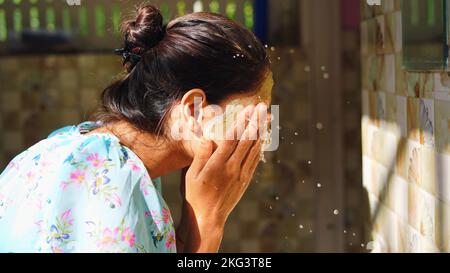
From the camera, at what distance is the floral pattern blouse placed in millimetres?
1123

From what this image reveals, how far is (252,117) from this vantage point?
1.32m

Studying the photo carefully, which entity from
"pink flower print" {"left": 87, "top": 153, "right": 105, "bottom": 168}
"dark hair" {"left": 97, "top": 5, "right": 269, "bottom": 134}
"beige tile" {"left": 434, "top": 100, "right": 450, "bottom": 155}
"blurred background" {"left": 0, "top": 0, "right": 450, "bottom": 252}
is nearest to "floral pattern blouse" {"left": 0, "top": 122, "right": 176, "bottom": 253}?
"pink flower print" {"left": 87, "top": 153, "right": 105, "bottom": 168}

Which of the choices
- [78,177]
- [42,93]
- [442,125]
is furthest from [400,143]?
[42,93]

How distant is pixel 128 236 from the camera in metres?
1.11

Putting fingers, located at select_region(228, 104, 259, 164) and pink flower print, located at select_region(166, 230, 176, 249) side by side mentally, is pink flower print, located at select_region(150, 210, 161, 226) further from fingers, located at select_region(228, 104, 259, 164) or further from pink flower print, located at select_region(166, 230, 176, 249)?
fingers, located at select_region(228, 104, 259, 164)

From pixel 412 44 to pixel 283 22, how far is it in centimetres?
84

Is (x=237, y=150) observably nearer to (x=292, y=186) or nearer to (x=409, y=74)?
(x=409, y=74)

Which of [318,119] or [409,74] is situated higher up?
[409,74]

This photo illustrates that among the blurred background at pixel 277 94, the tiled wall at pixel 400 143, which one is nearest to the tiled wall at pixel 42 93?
the blurred background at pixel 277 94

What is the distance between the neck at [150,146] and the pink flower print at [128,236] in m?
0.20

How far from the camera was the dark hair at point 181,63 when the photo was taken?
4.24 feet

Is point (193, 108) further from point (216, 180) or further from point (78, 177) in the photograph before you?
point (78, 177)
